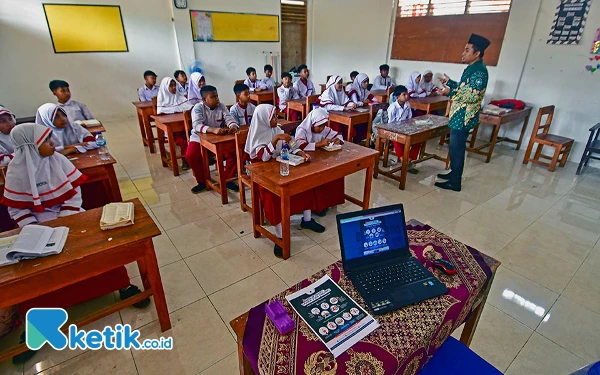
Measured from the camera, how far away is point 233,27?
763 cm

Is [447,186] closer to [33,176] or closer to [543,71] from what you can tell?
[543,71]

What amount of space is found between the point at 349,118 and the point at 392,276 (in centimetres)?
333

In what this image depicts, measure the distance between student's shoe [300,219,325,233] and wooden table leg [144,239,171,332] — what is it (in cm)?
141

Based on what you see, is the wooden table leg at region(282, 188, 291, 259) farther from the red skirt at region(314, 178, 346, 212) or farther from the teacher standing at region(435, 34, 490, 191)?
the teacher standing at region(435, 34, 490, 191)

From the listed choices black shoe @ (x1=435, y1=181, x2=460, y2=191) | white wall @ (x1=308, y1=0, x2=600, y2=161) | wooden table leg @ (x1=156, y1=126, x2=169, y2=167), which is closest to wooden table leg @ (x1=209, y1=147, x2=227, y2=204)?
wooden table leg @ (x1=156, y1=126, x2=169, y2=167)

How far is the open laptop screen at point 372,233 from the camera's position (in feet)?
4.06

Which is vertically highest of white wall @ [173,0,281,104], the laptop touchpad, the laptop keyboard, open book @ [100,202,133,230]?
white wall @ [173,0,281,104]

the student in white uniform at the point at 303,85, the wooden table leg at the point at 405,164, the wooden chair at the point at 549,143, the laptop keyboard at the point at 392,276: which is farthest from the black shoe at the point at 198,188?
the wooden chair at the point at 549,143

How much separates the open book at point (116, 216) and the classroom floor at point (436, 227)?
726mm

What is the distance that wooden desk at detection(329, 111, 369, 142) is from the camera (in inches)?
170

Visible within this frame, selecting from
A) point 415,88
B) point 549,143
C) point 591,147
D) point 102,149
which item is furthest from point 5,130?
point 591,147

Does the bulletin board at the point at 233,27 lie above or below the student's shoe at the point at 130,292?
above

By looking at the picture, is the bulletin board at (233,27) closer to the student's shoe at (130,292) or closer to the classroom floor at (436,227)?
the classroom floor at (436,227)

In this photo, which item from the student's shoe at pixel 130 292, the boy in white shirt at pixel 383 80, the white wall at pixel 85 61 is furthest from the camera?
the boy in white shirt at pixel 383 80
